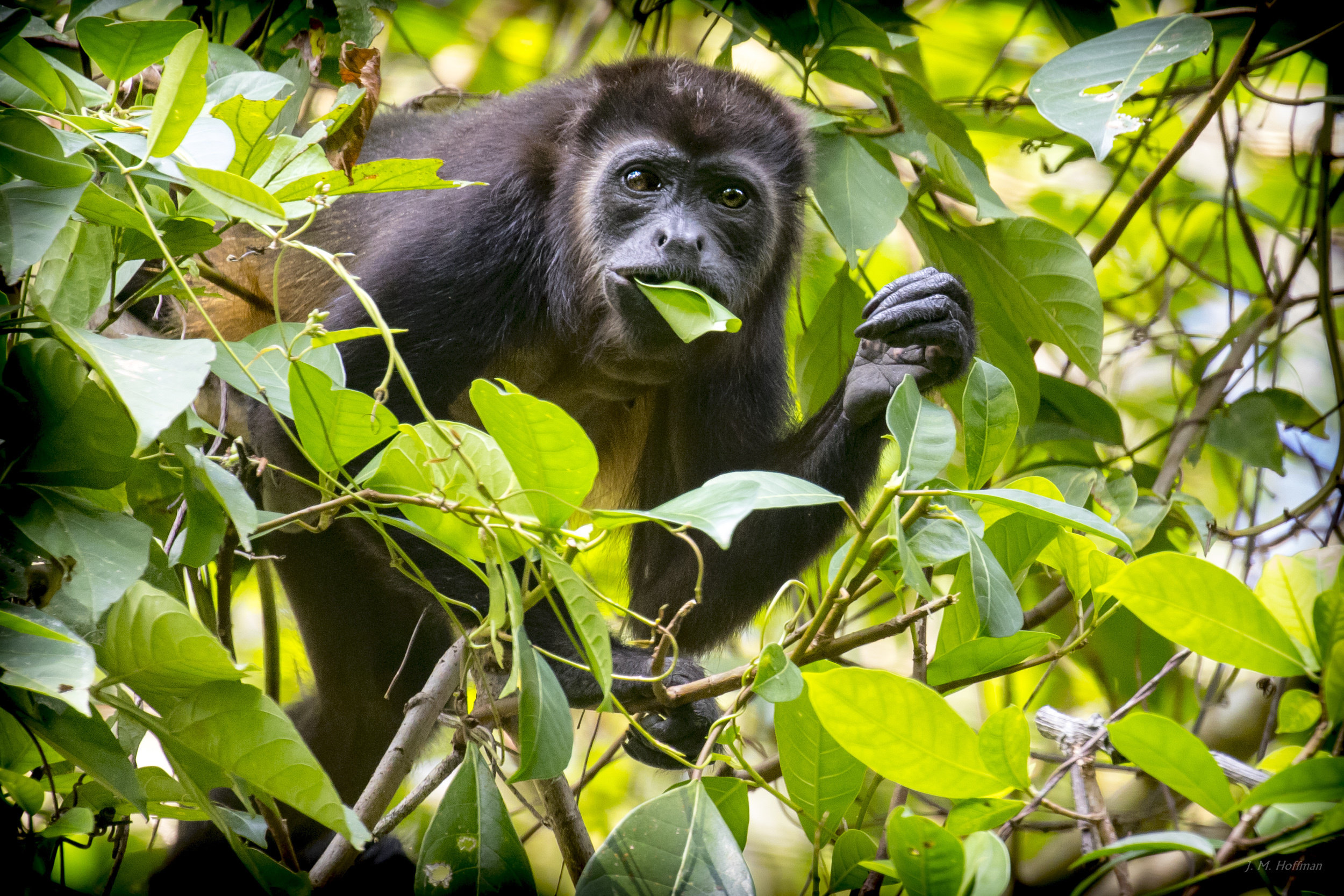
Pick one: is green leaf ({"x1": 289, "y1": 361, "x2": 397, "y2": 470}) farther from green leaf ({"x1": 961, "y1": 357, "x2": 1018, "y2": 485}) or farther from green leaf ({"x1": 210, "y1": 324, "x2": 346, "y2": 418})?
green leaf ({"x1": 961, "y1": 357, "x2": 1018, "y2": 485})

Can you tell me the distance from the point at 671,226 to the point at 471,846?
163 cm

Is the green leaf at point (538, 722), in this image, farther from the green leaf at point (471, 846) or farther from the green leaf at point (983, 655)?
the green leaf at point (983, 655)

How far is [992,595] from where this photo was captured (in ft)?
4.48

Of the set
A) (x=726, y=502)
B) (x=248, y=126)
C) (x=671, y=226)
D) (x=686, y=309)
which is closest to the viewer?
(x=726, y=502)

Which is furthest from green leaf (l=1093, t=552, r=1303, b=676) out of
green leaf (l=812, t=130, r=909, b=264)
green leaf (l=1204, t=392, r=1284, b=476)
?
green leaf (l=1204, t=392, r=1284, b=476)

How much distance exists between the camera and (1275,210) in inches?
158

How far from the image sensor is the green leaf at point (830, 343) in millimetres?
2592

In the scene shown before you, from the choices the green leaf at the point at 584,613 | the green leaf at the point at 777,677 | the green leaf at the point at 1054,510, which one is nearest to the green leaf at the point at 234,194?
the green leaf at the point at 584,613

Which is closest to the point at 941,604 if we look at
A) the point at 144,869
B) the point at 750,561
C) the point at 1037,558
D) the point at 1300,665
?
the point at 1037,558

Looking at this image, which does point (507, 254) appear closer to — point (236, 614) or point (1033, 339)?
point (1033, 339)

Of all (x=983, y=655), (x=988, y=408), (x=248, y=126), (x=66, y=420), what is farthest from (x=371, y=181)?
(x=983, y=655)

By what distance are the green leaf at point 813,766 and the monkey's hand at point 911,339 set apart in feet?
3.46

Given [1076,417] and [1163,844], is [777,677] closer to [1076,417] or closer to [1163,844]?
[1163,844]

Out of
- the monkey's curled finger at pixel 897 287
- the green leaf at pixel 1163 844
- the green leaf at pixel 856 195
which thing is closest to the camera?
the green leaf at pixel 1163 844
